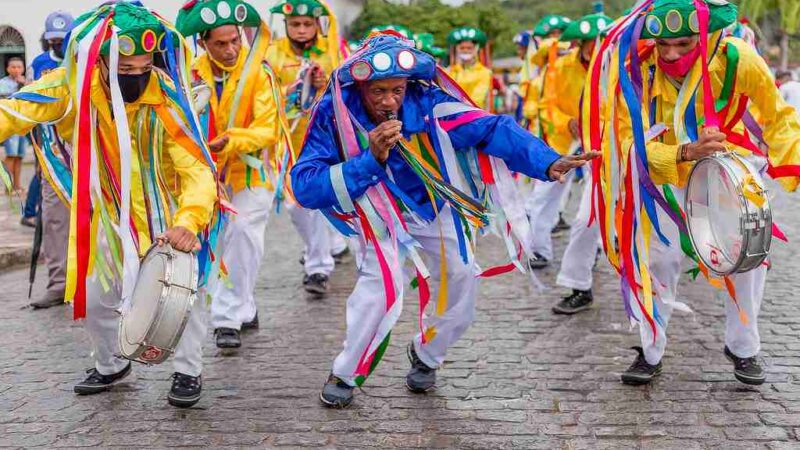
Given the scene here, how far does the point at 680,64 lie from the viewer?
4445mm

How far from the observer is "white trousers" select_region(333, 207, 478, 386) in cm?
452

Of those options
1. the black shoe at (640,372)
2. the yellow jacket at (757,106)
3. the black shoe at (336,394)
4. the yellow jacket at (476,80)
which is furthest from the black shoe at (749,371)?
the yellow jacket at (476,80)

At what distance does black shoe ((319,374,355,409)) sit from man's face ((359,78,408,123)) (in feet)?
4.11

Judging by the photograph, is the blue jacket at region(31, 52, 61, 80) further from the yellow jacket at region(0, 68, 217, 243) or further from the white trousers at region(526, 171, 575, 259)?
the white trousers at region(526, 171, 575, 259)

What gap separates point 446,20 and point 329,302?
3450cm

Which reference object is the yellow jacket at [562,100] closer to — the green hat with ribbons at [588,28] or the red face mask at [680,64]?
the green hat with ribbons at [588,28]

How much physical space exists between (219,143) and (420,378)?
5.81ft

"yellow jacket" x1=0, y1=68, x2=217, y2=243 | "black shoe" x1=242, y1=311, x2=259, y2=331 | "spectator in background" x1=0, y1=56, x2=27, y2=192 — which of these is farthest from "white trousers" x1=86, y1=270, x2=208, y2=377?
"spectator in background" x1=0, y1=56, x2=27, y2=192

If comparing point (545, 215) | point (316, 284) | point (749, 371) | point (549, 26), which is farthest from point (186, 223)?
point (549, 26)

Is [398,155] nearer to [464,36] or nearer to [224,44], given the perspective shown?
[224,44]

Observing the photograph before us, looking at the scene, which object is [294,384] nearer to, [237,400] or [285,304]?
[237,400]

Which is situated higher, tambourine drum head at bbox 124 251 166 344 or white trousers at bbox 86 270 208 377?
tambourine drum head at bbox 124 251 166 344

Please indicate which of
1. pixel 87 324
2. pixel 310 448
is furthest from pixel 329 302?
pixel 310 448

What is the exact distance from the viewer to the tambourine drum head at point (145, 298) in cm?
395
